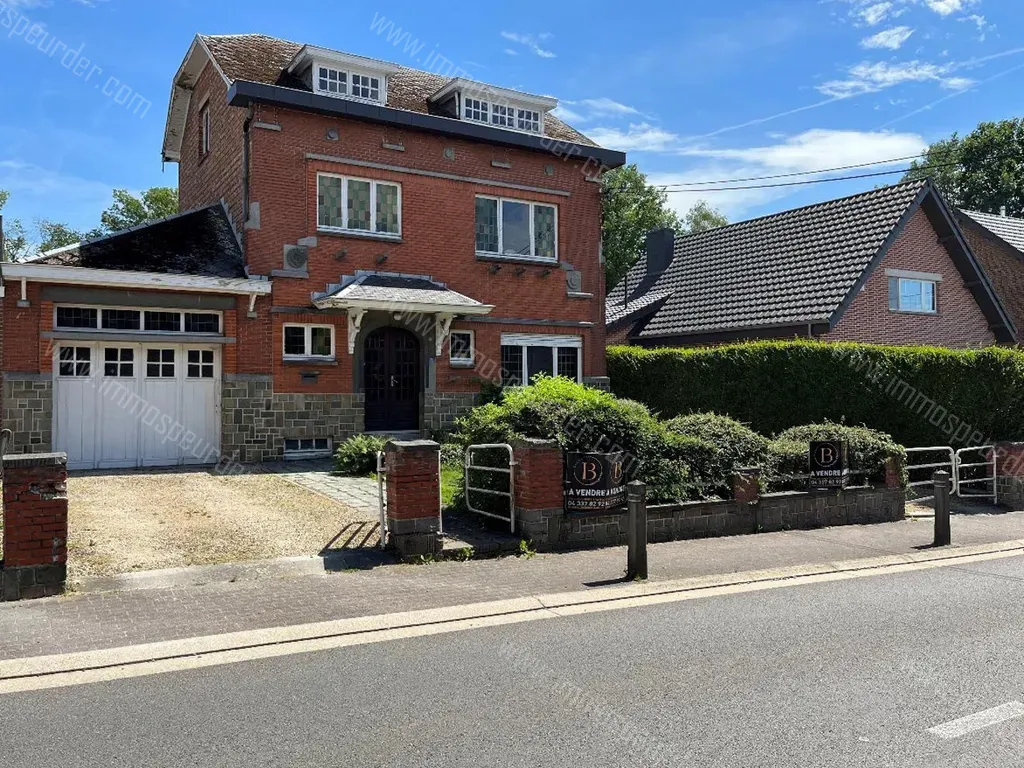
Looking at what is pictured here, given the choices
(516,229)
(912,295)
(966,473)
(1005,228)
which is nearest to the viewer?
(966,473)

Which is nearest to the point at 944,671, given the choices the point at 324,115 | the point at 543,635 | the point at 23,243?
the point at 543,635

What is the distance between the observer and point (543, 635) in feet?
20.5

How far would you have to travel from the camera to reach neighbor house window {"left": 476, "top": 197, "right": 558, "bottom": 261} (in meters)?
19.2

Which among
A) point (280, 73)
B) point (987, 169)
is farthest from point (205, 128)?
point (987, 169)

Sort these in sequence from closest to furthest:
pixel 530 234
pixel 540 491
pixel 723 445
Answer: pixel 540 491
pixel 723 445
pixel 530 234

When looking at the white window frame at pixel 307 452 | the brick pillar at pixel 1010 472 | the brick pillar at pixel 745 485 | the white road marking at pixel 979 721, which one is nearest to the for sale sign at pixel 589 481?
the brick pillar at pixel 745 485

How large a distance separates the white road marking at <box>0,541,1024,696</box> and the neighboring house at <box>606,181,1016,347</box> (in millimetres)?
14037

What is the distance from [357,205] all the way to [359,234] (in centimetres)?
70

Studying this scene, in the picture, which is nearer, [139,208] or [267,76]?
[267,76]

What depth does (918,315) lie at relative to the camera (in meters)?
23.2

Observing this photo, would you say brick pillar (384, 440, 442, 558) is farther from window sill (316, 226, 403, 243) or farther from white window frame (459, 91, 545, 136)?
white window frame (459, 91, 545, 136)

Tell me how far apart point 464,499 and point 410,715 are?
19.7 ft

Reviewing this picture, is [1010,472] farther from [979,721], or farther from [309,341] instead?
[309,341]

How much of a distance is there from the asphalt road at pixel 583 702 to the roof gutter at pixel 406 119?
13105 millimetres
